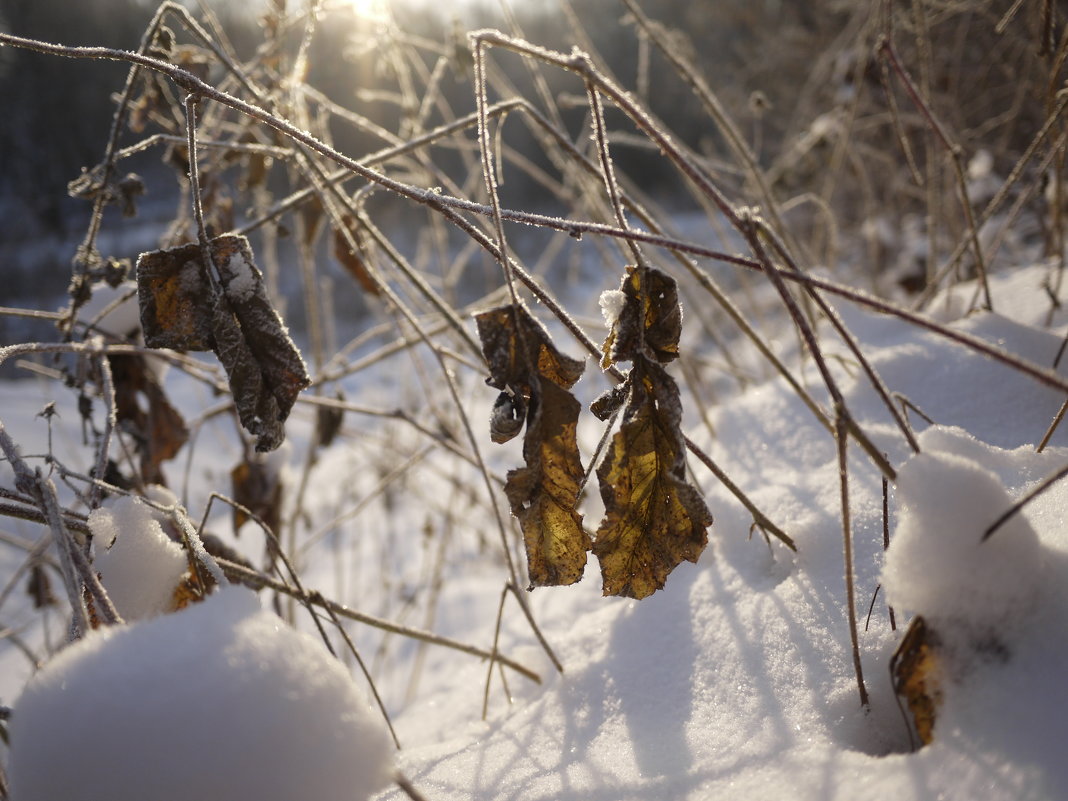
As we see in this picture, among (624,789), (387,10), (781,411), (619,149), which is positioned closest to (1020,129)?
(781,411)

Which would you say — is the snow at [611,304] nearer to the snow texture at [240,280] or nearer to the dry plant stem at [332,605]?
the snow texture at [240,280]

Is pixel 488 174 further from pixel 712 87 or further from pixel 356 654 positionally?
pixel 712 87

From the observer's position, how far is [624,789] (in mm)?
572

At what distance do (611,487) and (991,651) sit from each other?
0.94 ft

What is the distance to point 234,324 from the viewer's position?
0.60m

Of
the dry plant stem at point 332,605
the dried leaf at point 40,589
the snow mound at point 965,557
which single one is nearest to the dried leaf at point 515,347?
the snow mound at point 965,557

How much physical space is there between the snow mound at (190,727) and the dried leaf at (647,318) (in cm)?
32

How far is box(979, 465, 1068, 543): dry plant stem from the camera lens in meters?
0.40

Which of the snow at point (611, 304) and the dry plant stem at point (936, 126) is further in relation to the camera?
the dry plant stem at point (936, 126)

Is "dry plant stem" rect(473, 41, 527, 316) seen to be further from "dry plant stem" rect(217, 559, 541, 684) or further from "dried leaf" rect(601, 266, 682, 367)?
"dry plant stem" rect(217, 559, 541, 684)

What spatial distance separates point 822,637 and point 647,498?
24 cm

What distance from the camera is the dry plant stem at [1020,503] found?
1.31 ft

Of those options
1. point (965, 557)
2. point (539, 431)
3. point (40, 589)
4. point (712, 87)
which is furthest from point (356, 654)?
point (712, 87)

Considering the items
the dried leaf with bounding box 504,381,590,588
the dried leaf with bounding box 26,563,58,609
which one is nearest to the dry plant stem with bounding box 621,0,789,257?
the dried leaf with bounding box 504,381,590,588
